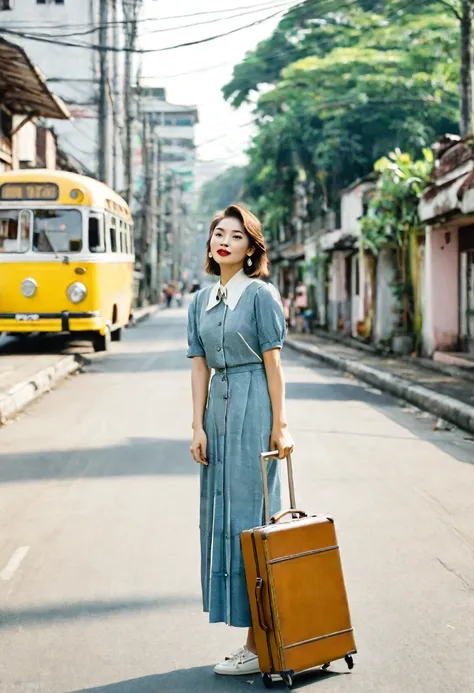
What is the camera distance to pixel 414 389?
52.0 ft

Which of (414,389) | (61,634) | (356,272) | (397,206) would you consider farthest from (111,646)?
(356,272)

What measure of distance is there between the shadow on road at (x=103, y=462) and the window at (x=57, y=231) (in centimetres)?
1052

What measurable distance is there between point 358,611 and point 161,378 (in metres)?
13.2

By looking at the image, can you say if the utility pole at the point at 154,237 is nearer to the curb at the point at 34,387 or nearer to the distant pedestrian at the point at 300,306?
the distant pedestrian at the point at 300,306

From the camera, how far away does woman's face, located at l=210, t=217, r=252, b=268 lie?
455 cm

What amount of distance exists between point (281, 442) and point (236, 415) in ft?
0.71

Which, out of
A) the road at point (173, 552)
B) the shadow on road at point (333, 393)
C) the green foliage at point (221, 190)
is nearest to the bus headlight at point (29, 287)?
the shadow on road at point (333, 393)

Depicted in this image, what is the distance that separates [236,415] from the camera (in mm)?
4531

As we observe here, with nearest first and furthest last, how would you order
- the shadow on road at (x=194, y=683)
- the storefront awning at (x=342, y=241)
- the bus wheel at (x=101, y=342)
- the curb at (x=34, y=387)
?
the shadow on road at (x=194, y=683), the curb at (x=34, y=387), the bus wheel at (x=101, y=342), the storefront awning at (x=342, y=241)

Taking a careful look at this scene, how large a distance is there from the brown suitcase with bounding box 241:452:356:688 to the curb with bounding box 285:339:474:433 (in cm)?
853

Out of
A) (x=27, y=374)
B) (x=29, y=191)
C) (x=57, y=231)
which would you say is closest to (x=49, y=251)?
(x=57, y=231)

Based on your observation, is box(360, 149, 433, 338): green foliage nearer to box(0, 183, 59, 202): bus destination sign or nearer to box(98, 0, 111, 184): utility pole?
box(0, 183, 59, 202): bus destination sign

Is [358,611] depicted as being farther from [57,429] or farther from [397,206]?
[397,206]

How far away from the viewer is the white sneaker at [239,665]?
4.45 metres
